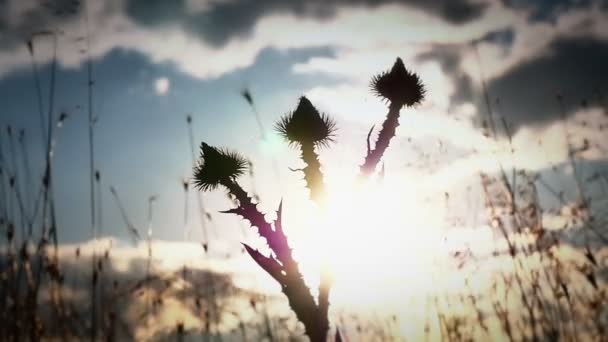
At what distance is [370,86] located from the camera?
455cm

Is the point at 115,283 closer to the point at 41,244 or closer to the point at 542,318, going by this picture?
the point at 41,244

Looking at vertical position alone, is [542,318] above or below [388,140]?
below

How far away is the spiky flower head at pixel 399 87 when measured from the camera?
14.4 ft

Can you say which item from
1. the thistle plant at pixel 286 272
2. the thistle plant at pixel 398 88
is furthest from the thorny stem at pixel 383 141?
the thistle plant at pixel 286 272

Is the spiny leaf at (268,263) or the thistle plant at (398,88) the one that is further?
the thistle plant at (398,88)

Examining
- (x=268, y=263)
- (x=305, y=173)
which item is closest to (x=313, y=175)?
(x=305, y=173)

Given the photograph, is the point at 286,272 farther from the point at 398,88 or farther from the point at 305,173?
the point at 398,88

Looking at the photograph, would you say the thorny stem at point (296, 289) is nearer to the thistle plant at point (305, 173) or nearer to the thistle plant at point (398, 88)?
the thistle plant at point (305, 173)

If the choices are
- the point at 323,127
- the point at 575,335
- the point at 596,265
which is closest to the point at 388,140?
the point at 323,127

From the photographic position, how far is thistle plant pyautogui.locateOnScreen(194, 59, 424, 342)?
3094mm

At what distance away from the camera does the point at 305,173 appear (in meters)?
3.62

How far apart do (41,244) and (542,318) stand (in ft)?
14.6

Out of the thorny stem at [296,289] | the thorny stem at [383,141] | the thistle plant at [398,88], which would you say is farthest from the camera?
the thistle plant at [398,88]

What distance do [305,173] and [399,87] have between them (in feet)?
4.41
